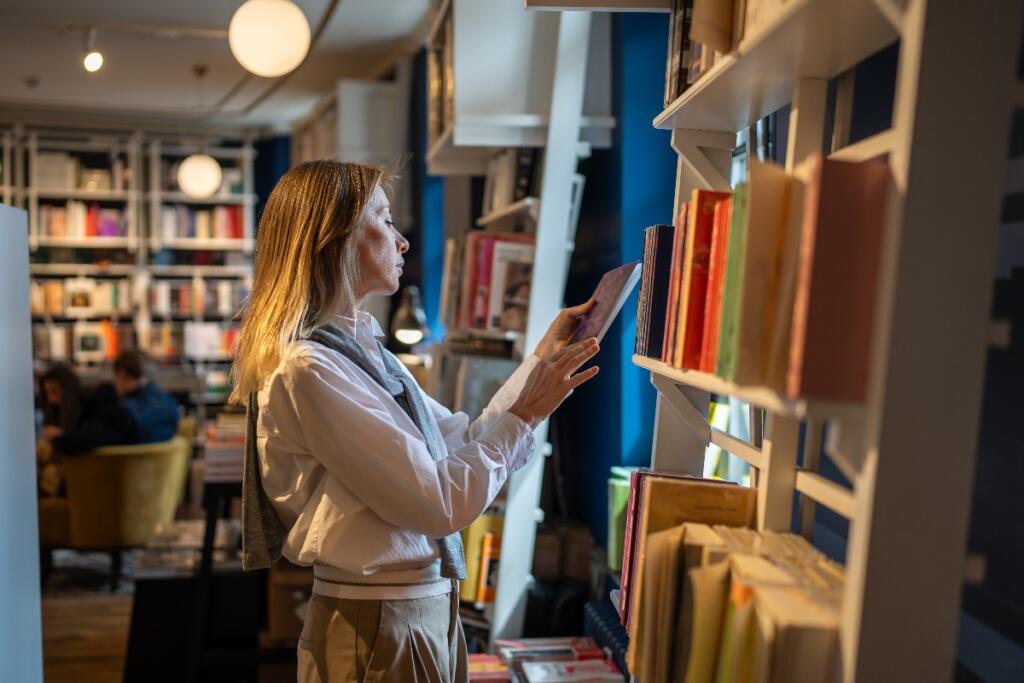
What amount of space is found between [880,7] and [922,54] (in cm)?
8

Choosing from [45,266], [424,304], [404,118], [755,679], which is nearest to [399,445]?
[755,679]

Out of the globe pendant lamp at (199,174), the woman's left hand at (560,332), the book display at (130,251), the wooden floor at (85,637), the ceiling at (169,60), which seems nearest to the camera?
the woman's left hand at (560,332)

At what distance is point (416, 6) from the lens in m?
4.88

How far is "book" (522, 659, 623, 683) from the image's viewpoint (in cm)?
236

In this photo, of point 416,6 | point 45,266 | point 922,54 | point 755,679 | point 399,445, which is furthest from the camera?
point 45,266

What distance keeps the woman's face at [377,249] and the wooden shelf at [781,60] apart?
1.78 feet

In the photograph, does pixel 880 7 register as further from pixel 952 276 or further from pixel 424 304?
pixel 424 304

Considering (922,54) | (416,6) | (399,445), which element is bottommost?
(399,445)

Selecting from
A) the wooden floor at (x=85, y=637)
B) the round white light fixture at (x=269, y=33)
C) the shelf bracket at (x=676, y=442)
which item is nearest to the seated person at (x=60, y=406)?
the wooden floor at (x=85, y=637)

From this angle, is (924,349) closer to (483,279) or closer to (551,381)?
(551,381)

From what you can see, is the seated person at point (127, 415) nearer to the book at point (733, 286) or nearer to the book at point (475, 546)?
the book at point (475, 546)

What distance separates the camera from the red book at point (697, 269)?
1.24 meters

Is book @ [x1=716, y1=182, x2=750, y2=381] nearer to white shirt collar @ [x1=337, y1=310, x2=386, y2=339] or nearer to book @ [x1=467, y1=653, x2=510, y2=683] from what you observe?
white shirt collar @ [x1=337, y1=310, x2=386, y2=339]

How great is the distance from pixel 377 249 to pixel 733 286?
2.63 ft
